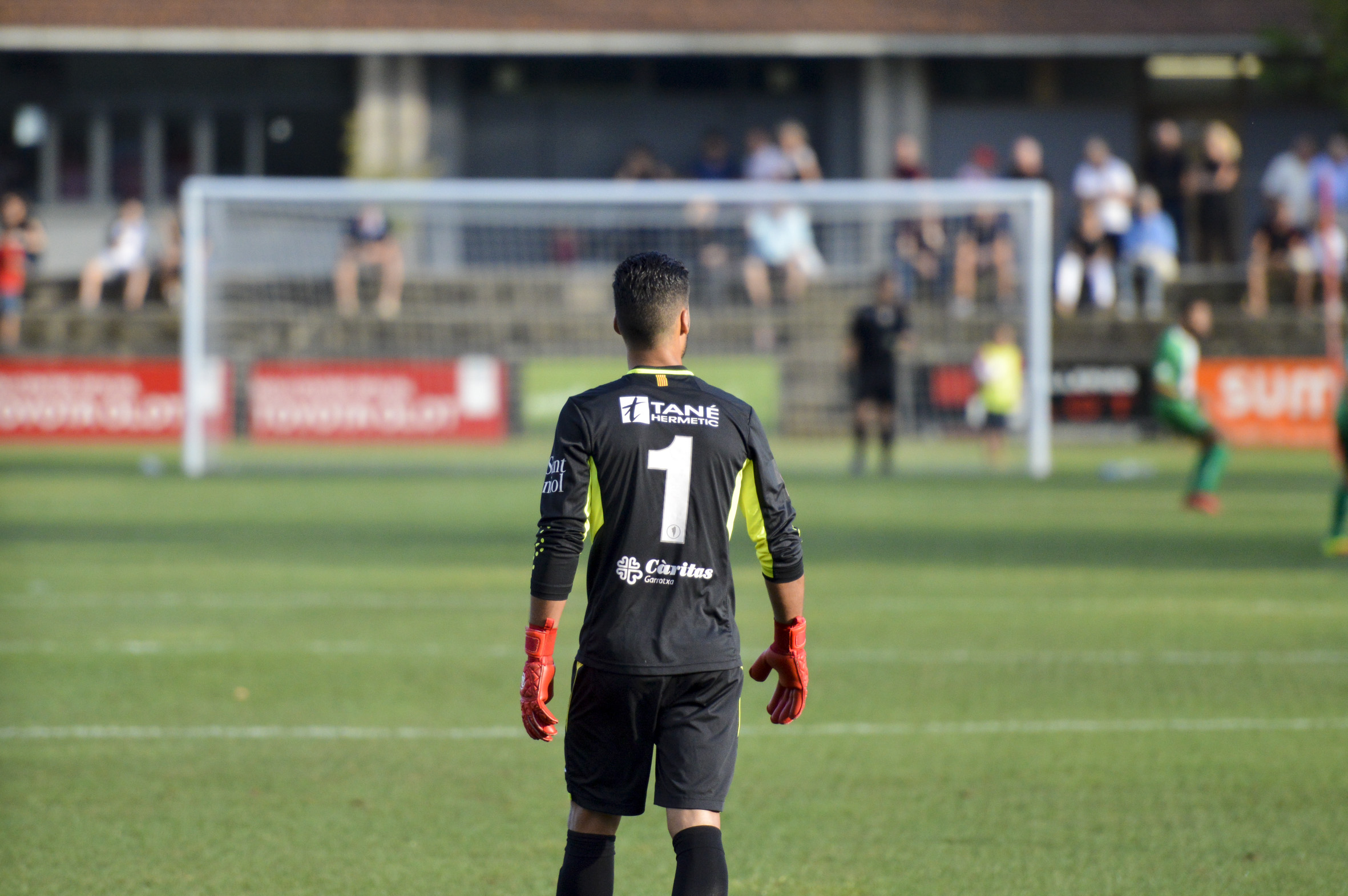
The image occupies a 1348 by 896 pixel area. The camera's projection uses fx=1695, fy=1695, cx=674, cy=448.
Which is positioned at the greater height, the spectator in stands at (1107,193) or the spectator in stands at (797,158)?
the spectator in stands at (797,158)

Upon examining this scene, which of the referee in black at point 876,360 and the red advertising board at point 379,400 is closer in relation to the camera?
the referee in black at point 876,360

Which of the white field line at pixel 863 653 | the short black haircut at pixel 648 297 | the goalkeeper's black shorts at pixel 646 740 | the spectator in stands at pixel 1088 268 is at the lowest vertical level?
the white field line at pixel 863 653

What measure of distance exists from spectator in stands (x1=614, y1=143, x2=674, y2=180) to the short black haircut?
23.8 m

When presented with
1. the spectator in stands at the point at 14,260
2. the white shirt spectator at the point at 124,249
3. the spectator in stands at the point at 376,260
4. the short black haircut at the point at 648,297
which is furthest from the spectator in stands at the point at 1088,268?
the short black haircut at the point at 648,297

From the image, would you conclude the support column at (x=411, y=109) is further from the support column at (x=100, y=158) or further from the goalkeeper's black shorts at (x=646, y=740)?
the goalkeeper's black shorts at (x=646, y=740)

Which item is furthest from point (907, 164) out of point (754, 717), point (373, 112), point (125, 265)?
point (754, 717)

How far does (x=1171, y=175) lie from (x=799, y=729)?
22242 mm

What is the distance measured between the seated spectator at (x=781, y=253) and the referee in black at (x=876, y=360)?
3531 millimetres

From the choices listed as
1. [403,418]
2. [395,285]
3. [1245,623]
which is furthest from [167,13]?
[1245,623]

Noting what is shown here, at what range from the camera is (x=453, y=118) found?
104 feet

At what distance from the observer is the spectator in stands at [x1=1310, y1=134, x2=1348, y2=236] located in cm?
2752

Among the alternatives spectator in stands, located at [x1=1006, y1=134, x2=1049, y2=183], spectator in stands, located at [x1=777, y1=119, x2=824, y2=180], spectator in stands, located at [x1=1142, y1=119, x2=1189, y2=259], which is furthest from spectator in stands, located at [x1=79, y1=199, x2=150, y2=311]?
spectator in stands, located at [x1=1142, y1=119, x2=1189, y2=259]

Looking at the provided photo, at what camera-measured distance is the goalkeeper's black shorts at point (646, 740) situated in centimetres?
395

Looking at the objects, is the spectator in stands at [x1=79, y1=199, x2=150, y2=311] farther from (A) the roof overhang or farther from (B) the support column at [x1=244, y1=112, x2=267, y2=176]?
(B) the support column at [x1=244, y1=112, x2=267, y2=176]
